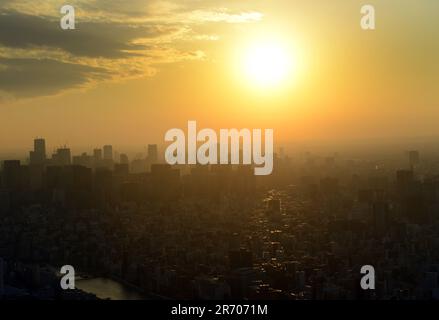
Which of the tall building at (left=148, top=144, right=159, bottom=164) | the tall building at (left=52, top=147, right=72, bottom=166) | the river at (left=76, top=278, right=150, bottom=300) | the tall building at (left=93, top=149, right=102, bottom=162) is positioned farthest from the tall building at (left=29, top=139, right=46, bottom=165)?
the river at (left=76, top=278, right=150, bottom=300)

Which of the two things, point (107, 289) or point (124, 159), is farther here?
point (124, 159)

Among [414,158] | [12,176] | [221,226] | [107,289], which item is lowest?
[107,289]

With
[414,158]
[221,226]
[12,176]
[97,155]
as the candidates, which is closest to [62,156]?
[97,155]

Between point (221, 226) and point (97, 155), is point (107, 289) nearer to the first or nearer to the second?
point (221, 226)

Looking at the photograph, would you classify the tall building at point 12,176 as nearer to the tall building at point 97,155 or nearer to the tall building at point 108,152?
the tall building at point 97,155

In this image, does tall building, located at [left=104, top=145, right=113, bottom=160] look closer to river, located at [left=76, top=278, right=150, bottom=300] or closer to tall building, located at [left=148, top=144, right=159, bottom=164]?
tall building, located at [left=148, top=144, right=159, bottom=164]

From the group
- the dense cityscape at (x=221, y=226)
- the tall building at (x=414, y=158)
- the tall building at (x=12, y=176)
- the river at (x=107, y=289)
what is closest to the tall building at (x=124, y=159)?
the dense cityscape at (x=221, y=226)
